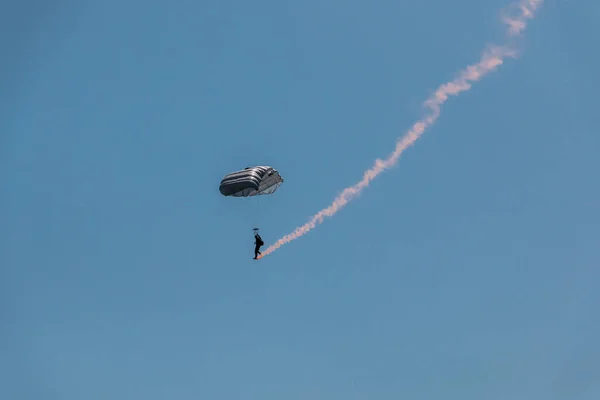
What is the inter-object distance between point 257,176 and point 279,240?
677 cm

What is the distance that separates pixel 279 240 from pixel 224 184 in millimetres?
7173

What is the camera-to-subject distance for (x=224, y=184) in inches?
3226

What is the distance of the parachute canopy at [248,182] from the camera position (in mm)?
80688

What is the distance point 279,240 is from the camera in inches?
3374

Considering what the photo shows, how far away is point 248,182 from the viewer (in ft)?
264

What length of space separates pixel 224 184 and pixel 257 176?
267cm

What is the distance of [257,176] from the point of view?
8150 cm

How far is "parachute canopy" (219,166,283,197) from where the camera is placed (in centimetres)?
8069
